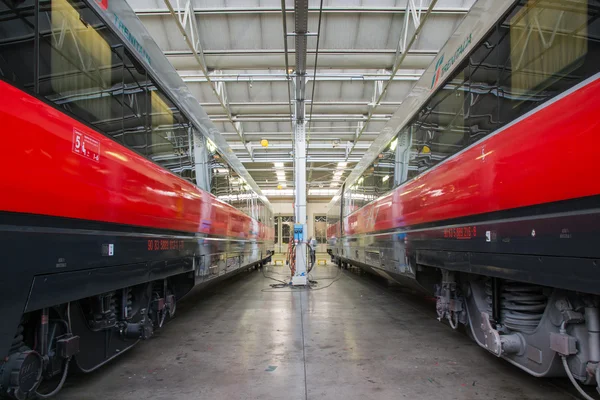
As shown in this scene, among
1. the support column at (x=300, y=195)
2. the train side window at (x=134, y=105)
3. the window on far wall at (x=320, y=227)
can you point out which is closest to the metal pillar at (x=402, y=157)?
the train side window at (x=134, y=105)

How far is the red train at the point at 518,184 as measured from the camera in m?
2.14

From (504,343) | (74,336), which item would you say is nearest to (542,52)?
(504,343)

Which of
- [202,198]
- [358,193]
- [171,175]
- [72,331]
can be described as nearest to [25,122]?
[72,331]

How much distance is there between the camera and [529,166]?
2508 mm

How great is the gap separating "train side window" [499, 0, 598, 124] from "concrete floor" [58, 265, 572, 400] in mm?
2127

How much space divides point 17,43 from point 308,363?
327 centimetres

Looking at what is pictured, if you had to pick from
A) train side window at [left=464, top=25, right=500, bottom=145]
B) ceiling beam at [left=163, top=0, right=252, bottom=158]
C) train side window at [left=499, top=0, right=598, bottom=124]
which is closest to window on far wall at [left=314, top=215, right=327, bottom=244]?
ceiling beam at [left=163, top=0, right=252, bottom=158]

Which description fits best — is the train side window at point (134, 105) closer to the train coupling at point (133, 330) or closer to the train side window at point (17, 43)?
the train side window at point (17, 43)

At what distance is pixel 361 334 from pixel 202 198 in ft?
8.95

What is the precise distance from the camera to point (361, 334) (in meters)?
4.96

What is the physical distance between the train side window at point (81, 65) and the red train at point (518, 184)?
2.86 m

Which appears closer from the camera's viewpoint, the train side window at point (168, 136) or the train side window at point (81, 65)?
the train side window at point (81, 65)

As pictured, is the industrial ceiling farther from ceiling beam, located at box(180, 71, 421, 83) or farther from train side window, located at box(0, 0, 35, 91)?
train side window, located at box(0, 0, 35, 91)

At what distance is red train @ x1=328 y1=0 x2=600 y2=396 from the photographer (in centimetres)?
214
